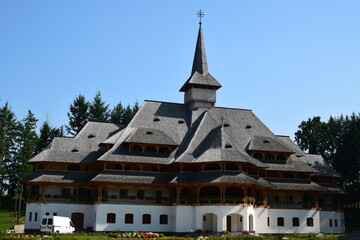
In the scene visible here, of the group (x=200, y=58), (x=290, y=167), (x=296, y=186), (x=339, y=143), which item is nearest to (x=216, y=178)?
(x=296, y=186)

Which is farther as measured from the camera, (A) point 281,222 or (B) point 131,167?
(A) point 281,222

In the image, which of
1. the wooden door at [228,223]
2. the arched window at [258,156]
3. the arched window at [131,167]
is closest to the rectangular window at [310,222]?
the arched window at [258,156]

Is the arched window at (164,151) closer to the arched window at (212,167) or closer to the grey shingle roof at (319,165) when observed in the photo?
the arched window at (212,167)

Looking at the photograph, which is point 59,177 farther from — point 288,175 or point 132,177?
point 288,175

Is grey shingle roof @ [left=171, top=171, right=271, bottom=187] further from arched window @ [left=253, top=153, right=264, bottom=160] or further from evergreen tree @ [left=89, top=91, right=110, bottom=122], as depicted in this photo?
evergreen tree @ [left=89, top=91, right=110, bottom=122]

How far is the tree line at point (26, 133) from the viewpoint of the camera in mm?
66938

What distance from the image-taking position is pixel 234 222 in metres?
43.5

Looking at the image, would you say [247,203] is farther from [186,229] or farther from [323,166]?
[323,166]

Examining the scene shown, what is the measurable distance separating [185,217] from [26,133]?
36.8m

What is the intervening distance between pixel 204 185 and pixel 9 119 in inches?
1780

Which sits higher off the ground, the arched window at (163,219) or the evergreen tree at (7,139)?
the evergreen tree at (7,139)

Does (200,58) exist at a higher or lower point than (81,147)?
higher

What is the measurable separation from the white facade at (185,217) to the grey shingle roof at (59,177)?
9.15ft

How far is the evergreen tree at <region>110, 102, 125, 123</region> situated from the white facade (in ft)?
120
